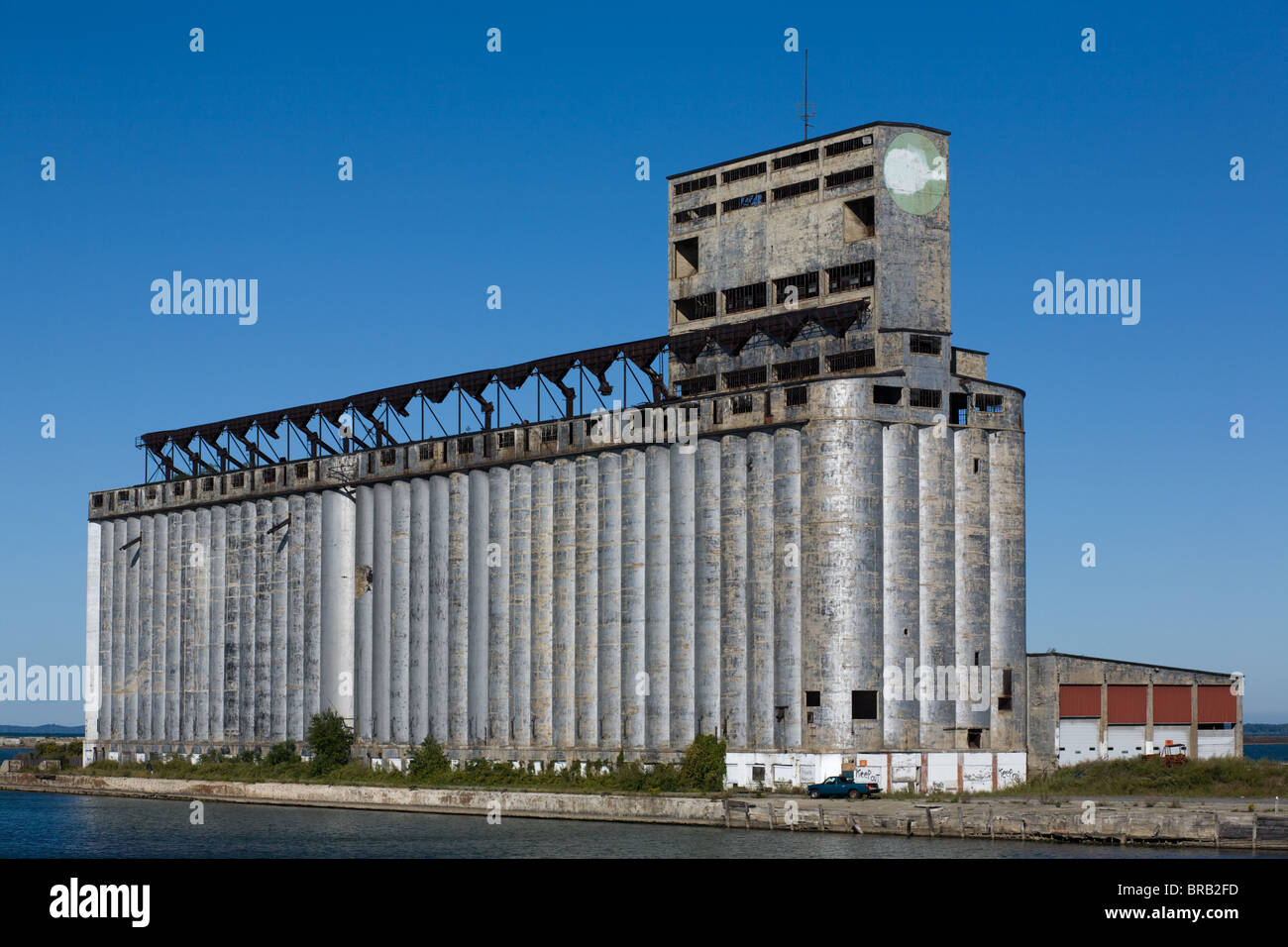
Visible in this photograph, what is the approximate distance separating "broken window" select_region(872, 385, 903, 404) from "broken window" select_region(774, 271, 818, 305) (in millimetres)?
8490

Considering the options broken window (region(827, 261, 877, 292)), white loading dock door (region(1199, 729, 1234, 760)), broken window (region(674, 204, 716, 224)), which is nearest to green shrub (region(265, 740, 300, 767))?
broken window (region(674, 204, 716, 224))

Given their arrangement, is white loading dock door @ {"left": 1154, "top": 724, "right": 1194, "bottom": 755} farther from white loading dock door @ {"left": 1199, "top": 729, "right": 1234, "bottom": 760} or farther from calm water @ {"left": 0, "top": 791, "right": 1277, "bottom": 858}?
calm water @ {"left": 0, "top": 791, "right": 1277, "bottom": 858}

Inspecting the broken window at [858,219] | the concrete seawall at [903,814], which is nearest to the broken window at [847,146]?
the broken window at [858,219]

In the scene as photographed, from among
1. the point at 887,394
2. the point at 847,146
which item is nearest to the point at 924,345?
the point at 887,394

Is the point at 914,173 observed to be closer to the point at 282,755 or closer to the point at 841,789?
the point at 841,789

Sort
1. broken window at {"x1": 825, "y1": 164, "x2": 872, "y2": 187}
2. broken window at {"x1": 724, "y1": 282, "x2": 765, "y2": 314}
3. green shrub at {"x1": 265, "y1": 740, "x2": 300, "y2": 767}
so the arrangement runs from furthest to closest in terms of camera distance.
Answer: green shrub at {"x1": 265, "y1": 740, "x2": 300, "y2": 767}, broken window at {"x1": 724, "y1": 282, "x2": 765, "y2": 314}, broken window at {"x1": 825, "y1": 164, "x2": 872, "y2": 187}

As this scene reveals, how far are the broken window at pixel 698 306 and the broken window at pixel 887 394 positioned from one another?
15266 mm

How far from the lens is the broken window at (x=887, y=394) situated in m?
86.8

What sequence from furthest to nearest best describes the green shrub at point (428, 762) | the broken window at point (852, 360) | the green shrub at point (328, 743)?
the green shrub at point (328, 743) → the green shrub at point (428, 762) → the broken window at point (852, 360)

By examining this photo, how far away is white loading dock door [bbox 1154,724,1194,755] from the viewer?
92.2 m

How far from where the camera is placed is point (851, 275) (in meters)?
90.9

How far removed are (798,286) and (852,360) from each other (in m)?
6.59

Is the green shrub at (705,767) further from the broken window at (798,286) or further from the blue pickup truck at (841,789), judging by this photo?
the broken window at (798,286)

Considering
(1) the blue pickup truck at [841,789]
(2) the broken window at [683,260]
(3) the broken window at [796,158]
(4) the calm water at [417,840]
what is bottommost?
(4) the calm water at [417,840]
